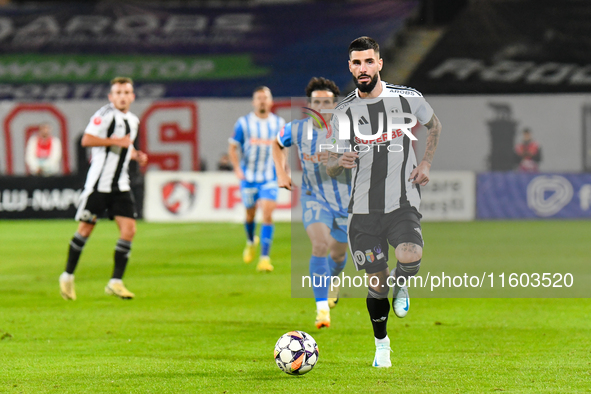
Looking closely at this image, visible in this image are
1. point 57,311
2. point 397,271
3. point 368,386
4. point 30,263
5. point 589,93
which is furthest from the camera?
point 589,93

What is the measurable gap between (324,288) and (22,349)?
2.42 m

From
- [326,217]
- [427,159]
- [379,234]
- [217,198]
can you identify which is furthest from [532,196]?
[379,234]

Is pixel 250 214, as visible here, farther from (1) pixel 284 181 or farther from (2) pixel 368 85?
(2) pixel 368 85

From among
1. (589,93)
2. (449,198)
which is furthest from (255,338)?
(589,93)

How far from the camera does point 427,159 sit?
5551mm

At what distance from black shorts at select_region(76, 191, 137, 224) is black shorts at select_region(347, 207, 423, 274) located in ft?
12.0

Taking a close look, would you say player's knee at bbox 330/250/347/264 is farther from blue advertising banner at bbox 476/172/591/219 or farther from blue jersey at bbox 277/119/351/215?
blue advertising banner at bbox 476/172/591/219

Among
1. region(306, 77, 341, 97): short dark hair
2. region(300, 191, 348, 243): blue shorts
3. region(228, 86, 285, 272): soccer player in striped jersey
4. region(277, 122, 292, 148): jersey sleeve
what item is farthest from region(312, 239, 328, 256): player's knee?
region(228, 86, 285, 272): soccer player in striped jersey

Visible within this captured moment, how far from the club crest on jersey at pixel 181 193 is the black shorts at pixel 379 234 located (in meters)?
13.3

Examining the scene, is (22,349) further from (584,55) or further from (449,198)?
(584,55)

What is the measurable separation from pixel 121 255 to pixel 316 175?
2378 mm

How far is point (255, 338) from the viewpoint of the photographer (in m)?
6.69

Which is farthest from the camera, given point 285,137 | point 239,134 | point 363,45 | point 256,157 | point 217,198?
point 217,198

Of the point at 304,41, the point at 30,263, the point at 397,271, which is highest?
the point at 304,41
